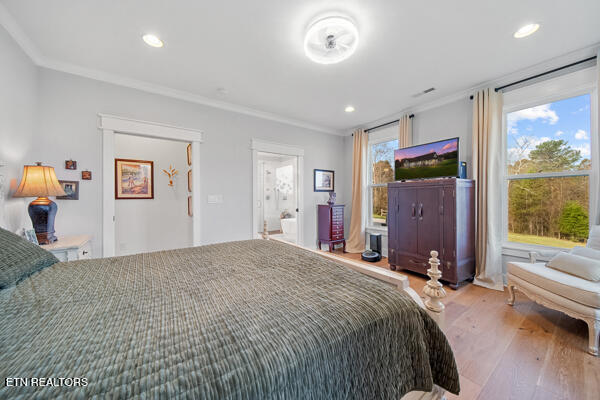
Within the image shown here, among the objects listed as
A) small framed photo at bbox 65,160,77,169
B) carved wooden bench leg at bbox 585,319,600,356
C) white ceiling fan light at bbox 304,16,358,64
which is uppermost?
white ceiling fan light at bbox 304,16,358,64

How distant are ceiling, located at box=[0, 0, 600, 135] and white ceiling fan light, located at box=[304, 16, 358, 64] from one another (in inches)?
3.5

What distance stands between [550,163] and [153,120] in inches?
194

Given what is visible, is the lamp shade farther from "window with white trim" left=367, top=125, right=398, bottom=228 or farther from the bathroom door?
the bathroom door

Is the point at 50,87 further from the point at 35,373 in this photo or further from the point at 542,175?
the point at 542,175

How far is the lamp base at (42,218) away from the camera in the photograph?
1925mm

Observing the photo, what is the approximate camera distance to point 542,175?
2553 millimetres

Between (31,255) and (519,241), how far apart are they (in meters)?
4.54

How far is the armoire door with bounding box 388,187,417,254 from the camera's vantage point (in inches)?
123

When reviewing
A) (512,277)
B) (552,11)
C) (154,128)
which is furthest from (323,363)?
(154,128)

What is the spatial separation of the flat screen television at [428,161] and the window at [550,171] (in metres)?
0.73

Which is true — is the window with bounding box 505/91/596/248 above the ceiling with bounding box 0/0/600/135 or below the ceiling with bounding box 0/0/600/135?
below

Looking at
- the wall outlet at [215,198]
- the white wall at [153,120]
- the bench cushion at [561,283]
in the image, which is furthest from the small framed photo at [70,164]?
the bench cushion at [561,283]

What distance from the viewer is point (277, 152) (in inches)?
155

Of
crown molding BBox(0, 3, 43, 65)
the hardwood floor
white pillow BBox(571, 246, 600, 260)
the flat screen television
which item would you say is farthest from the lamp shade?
white pillow BBox(571, 246, 600, 260)
